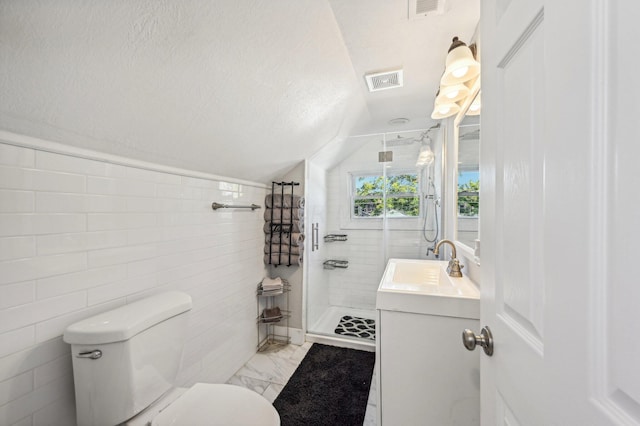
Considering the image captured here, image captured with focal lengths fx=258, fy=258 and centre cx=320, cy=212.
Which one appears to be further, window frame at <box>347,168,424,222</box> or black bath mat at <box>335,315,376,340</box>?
window frame at <box>347,168,424,222</box>

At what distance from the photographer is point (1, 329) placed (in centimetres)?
88

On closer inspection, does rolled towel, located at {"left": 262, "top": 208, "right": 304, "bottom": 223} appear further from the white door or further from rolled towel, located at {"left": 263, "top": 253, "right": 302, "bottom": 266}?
the white door

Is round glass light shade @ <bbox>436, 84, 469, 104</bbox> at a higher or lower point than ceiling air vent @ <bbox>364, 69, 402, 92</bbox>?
lower

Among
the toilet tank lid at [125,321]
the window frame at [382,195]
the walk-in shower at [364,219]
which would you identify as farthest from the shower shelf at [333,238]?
the toilet tank lid at [125,321]

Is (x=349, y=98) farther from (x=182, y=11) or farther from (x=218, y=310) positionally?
(x=218, y=310)

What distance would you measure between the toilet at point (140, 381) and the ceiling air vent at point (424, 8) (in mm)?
1818

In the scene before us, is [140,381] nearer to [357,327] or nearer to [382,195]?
[357,327]

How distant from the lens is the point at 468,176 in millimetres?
1601

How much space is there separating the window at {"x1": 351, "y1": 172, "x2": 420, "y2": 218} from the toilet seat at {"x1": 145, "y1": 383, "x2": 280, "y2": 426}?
87.2 inches

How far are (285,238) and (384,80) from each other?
1579 mm

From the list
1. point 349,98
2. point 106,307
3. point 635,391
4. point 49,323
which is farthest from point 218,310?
point 635,391

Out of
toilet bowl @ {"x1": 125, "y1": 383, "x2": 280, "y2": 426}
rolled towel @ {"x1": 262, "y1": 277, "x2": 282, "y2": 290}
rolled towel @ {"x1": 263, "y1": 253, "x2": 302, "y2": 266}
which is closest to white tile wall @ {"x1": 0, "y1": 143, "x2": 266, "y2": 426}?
toilet bowl @ {"x1": 125, "y1": 383, "x2": 280, "y2": 426}

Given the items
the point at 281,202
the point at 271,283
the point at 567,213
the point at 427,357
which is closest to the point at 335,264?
the point at 271,283

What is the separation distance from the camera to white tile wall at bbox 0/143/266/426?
2.98ft
